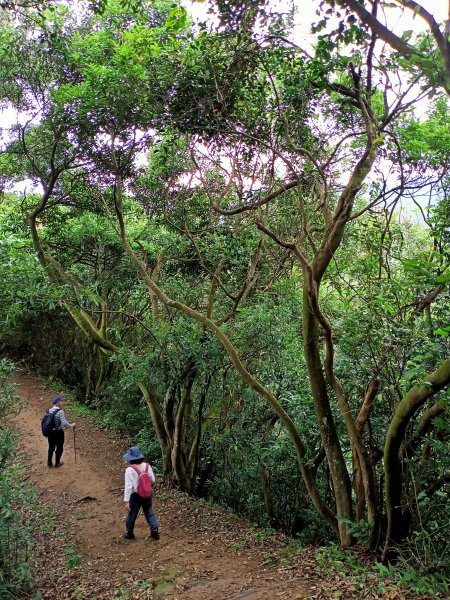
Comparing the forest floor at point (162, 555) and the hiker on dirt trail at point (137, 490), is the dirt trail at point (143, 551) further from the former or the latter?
the hiker on dirt trail at point (137, 490)

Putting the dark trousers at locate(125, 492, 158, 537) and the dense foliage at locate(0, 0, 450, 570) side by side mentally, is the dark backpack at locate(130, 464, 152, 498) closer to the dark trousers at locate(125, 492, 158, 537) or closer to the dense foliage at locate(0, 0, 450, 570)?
the dark trousers at locate(125, 492, 158, 537)

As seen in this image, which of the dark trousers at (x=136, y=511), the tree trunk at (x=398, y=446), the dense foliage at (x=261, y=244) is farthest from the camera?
the dark trousers at (x=136, y=511)

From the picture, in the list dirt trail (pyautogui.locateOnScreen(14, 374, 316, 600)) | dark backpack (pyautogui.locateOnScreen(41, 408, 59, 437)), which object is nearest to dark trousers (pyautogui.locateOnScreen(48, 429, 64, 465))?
dark backpack (pyautogui.locateOnScreen(41, 408, 59, 437))

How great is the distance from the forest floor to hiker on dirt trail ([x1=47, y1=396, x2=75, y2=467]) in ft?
0.97

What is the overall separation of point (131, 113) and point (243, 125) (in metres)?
2.00

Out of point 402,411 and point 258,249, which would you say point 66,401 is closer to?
point 258,249

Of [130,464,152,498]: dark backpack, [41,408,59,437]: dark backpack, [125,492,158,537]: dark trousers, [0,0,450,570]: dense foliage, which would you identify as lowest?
[125,492,158,537]: dark trousers

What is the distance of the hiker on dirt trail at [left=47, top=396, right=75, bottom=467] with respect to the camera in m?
10.6

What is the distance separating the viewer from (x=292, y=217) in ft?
27.7

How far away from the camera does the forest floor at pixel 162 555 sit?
19.2 ft

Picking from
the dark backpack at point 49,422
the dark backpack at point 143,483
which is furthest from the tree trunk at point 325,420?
the dark backpack at point 49,422

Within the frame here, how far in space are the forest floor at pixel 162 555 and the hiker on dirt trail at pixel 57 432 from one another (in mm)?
296

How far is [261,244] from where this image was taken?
30.0 ft

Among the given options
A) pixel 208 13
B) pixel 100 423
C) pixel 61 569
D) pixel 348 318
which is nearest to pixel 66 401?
pixel 100 423
